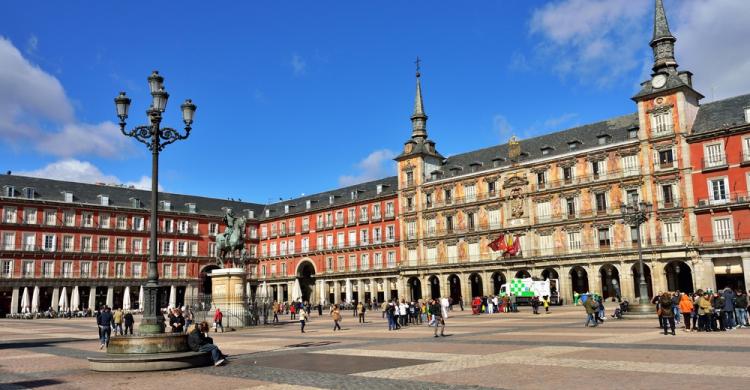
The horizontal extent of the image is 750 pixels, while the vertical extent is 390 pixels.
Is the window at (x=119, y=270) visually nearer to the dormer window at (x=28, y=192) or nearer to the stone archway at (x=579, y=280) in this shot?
the dormer window at (x=28, y=192)

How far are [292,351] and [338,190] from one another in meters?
62.1

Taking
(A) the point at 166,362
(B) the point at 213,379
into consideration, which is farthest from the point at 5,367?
(B) the point at 213,379

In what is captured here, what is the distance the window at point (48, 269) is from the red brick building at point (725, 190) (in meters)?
63.1

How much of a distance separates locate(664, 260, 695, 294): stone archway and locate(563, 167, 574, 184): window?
10913 mm

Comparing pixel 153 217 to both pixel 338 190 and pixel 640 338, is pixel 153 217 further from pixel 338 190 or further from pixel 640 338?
pixel 338 190

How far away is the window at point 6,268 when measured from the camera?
63469 millimetres

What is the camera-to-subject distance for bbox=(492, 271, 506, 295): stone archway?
195ft

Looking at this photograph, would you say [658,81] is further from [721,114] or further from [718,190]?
[718,190]

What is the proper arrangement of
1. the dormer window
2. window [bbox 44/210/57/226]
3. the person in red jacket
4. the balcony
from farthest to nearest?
window [bbox 44/210/57/226] → the dormer window → the balcony → the person in red jacket

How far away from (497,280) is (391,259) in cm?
1298

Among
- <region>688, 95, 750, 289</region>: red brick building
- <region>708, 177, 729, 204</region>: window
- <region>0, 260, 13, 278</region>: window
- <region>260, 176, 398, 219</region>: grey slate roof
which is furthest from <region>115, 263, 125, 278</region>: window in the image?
<region>708, 177, 729, 204</region>: window

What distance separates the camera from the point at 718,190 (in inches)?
1805

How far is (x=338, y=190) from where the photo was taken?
80.1m

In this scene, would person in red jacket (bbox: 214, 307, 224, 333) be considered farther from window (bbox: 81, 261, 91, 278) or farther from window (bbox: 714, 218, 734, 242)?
window (bbox: 81, 261, 91, 278)
